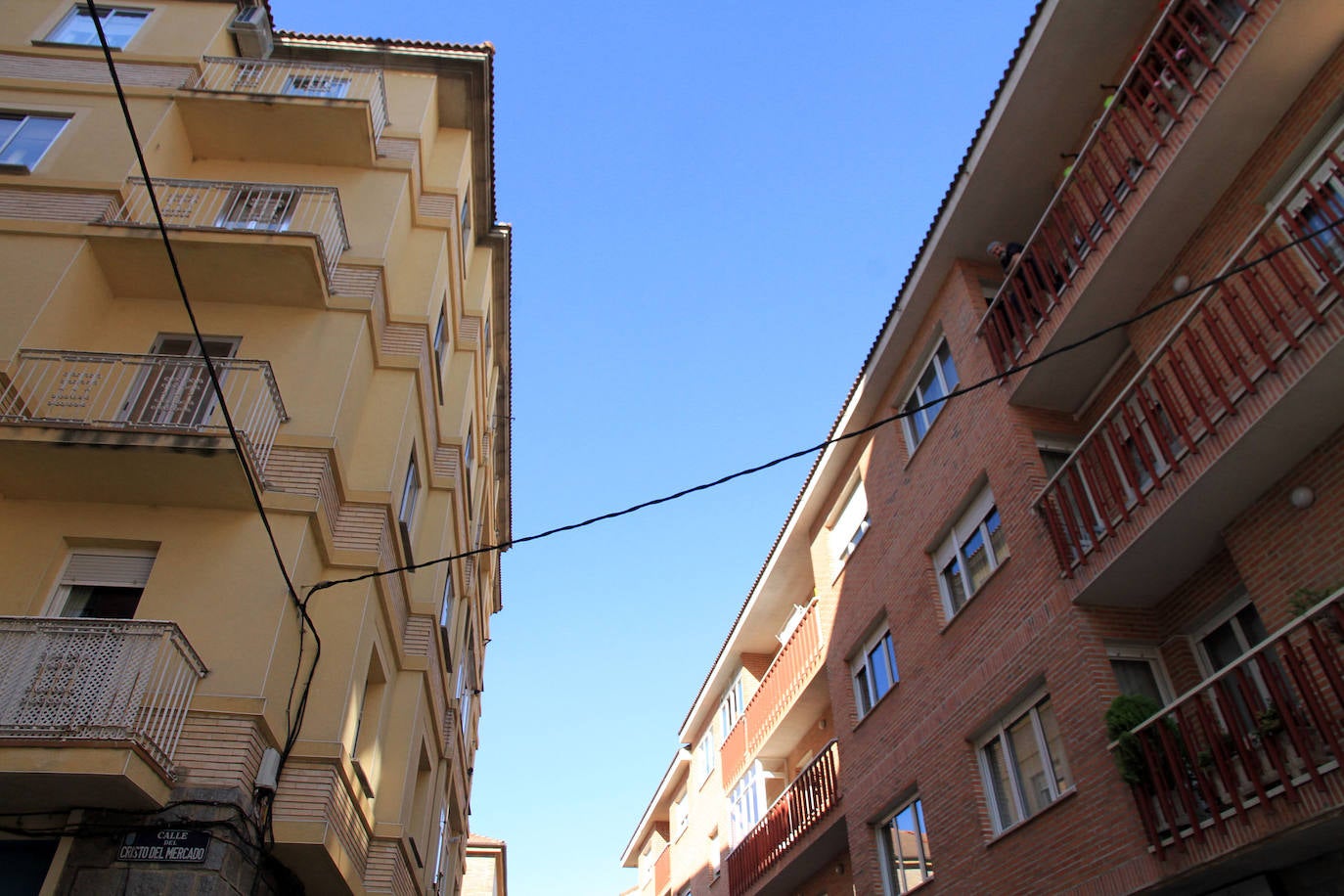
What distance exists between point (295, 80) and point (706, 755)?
65.6 feet

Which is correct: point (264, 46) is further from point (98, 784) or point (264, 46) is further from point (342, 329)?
point (98, 784)

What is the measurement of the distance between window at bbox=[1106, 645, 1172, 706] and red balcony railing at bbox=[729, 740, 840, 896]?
714 centimetres

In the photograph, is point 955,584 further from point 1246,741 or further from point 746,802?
point 746,802

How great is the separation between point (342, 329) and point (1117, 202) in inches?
357

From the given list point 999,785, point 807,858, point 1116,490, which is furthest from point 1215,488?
point 807,858

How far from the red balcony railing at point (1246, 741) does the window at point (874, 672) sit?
19.4 ft

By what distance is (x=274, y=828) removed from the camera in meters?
8.25

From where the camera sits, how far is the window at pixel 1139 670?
9.12m

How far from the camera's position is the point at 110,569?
30.5ft

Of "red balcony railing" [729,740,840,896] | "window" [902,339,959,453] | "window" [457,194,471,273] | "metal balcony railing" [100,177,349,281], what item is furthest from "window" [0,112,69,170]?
"red balcony railing" [729,740,840,896]

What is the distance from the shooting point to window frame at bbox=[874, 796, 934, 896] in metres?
12.2

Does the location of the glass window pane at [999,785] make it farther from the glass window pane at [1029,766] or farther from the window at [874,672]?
the window at [874,672]

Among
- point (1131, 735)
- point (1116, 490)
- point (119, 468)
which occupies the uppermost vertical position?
point (119, 468)

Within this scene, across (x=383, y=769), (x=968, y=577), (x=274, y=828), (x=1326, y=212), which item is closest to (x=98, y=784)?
(x=274, y=828)
